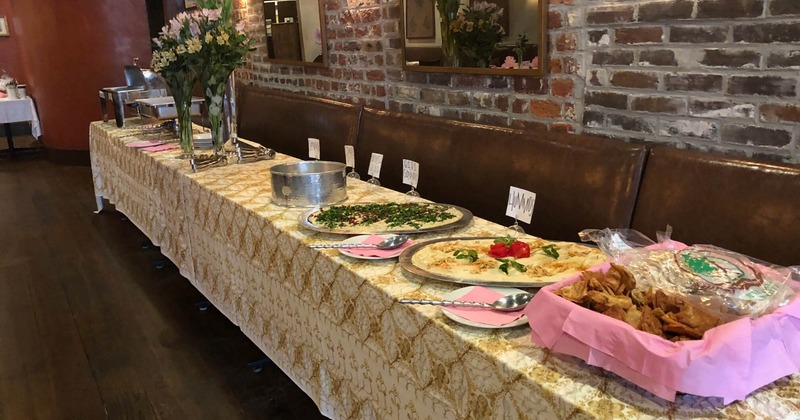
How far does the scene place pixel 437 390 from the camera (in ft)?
4.20

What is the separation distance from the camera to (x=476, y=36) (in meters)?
2.46

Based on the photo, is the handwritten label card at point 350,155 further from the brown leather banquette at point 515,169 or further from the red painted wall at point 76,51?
the red painted wall at point 76,51

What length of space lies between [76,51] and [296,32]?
478 centimetres

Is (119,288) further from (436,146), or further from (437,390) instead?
(437,390)

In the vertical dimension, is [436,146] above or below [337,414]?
above

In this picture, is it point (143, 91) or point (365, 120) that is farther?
point (143, 91)

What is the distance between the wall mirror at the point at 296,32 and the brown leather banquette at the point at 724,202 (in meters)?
2.33

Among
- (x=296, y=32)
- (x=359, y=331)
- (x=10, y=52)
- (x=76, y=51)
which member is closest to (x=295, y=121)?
(x=296, y=32)

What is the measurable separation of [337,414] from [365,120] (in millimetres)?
1623

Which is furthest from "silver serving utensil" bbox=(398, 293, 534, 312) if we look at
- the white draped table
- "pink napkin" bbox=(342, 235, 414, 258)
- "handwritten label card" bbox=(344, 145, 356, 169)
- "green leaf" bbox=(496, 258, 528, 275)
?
the white draped table

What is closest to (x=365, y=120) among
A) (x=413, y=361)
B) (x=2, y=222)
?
(x=413, y=361)

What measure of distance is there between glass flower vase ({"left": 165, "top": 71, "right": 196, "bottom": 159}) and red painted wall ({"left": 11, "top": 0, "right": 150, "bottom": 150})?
16.9 feet

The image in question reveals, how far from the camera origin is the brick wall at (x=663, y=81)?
64.0 inches

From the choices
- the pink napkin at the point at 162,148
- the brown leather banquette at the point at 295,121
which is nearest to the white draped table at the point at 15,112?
the brown leather banquette at the point at 295,121
